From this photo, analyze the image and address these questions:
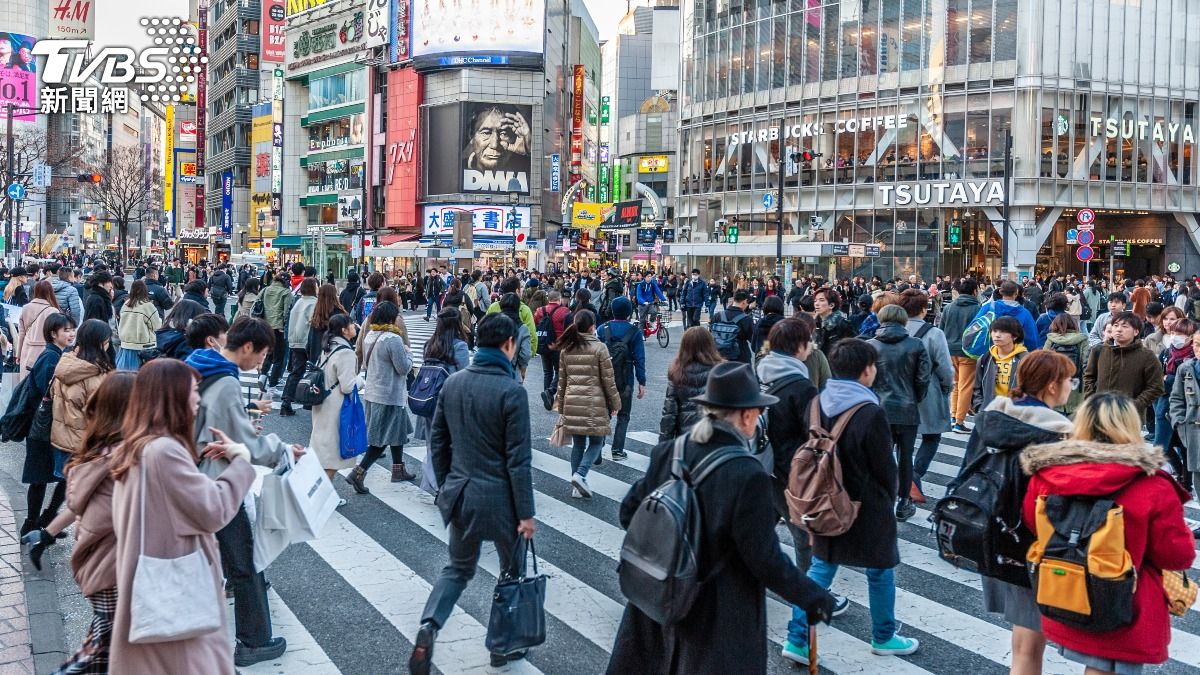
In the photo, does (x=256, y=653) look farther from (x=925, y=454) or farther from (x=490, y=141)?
(x=490, y=141)

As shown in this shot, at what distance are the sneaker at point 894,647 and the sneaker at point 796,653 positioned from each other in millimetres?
434

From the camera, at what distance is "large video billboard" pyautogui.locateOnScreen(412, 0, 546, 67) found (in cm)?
6919

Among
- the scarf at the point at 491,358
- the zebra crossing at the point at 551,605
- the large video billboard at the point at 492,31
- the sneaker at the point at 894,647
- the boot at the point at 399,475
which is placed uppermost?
the large video billboard at the point at 492,31

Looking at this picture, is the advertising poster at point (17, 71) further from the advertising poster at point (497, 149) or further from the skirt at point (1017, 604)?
the skirt at point (1017, 604)

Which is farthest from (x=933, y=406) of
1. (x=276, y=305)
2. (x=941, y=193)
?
(x=941, y=193)

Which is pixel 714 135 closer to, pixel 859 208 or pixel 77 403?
pixel 859 208

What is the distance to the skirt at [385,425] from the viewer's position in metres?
10.0

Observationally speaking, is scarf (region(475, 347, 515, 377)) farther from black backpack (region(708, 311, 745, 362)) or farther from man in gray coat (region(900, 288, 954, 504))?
black backpack (region(708, 311, 745, 362))

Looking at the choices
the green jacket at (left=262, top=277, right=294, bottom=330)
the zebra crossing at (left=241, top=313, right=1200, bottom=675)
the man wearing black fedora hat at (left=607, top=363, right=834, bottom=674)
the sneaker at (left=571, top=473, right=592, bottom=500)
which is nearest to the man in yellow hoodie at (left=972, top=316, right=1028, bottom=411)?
the zebra crossing at (left=241, top=313, right=1200, bottom=675)

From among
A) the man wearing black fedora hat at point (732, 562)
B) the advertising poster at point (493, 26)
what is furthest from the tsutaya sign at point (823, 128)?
the man wearing black fedora hat at point (732, 562)

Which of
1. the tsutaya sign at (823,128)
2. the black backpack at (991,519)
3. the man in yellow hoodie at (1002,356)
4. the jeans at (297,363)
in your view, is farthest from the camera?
the tsutaya sign at (823,128)

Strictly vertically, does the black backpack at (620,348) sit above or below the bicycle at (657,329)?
above

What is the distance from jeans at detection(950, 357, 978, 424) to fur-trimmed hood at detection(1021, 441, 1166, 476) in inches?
375

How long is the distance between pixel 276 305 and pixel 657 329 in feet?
39.0
